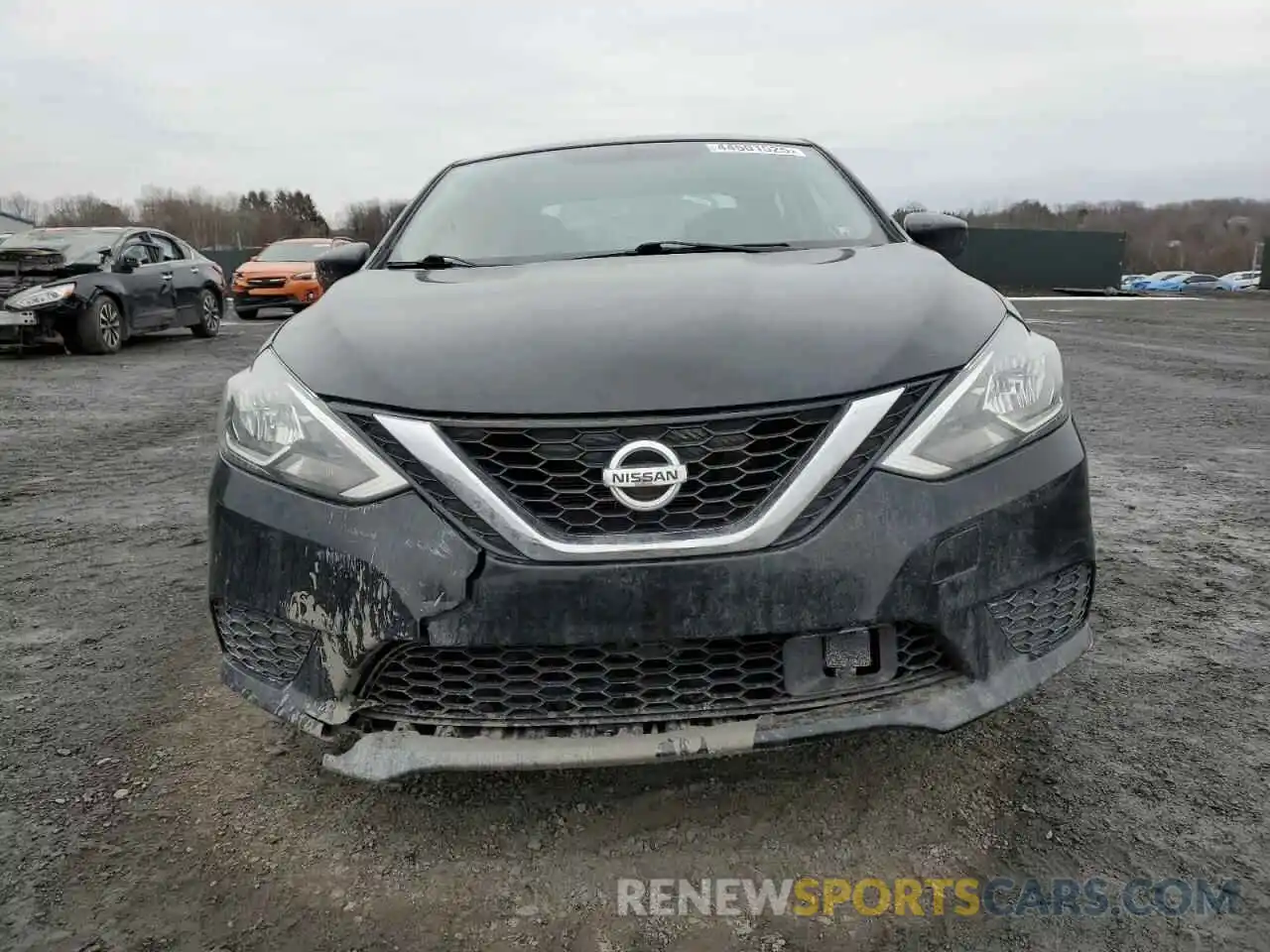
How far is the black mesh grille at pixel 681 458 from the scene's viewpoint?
5.16 ft

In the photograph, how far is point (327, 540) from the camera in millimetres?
1653

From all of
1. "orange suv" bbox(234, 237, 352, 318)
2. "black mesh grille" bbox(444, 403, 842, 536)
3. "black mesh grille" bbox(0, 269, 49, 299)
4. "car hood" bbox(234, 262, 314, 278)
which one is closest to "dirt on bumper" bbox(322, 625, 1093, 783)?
"black mesh grille" bbox(444, 403, 842, 536)

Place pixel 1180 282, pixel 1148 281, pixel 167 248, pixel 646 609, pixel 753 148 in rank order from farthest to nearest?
pixel 1148 281 → pixel 1180 282 → pixel 167 248 → pixel 753 148 → pixel 646 609

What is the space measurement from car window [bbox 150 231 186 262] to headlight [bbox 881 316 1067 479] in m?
12.4

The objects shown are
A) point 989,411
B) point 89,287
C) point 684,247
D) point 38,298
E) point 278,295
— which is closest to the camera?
point 989,411

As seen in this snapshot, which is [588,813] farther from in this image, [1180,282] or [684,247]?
[1180,282]

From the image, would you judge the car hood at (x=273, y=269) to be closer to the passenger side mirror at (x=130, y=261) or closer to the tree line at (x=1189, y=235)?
the passenger side mirror at (x=130, y=261)

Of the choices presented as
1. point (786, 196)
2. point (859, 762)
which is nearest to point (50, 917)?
point (859, 762)

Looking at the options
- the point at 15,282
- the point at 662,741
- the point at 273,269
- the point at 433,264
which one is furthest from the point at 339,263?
the point at 273,269

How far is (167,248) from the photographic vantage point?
12195 mm

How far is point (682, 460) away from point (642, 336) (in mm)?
317

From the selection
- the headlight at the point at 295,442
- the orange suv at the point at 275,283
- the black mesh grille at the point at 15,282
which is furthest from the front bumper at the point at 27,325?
the headlight at the point at 295,442

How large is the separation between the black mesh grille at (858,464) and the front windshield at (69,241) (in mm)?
11286

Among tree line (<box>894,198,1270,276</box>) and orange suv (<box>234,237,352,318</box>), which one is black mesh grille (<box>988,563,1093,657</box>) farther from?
tree line (<box>894,198,1270,276</box>)
